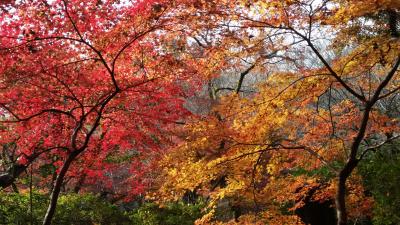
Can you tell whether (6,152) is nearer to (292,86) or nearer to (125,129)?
(125,129)

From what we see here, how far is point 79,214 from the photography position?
9.35 meters

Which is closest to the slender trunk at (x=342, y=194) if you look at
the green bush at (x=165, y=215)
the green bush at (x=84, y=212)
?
the green bush at (x=165, y=215)

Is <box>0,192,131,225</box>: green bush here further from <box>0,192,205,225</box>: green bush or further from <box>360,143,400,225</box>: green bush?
<box>360,143,400,225</box>: green bush

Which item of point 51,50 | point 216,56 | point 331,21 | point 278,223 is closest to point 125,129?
point 51,50

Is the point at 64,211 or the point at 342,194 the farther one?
the point at 64,211

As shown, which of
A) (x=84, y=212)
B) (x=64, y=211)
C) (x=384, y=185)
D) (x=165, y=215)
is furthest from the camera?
(x=165, y=215)

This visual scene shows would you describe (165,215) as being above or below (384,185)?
above

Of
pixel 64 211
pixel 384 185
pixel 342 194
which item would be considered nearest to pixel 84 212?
pixel 64 211

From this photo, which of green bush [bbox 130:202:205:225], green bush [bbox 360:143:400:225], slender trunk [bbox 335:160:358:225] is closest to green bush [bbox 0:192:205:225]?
green bush [bbox 130:202:205:225]

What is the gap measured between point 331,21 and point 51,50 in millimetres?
4774

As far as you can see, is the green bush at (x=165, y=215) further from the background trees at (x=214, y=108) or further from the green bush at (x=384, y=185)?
the green bush at (x=384, y=185)

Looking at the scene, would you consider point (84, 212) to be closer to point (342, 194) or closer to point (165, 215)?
point (165, 215)

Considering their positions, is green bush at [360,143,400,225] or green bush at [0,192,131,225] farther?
green bush at [0,192,131,225]

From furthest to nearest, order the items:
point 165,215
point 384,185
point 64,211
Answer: point 165,215
point 64,211
point 384,185
